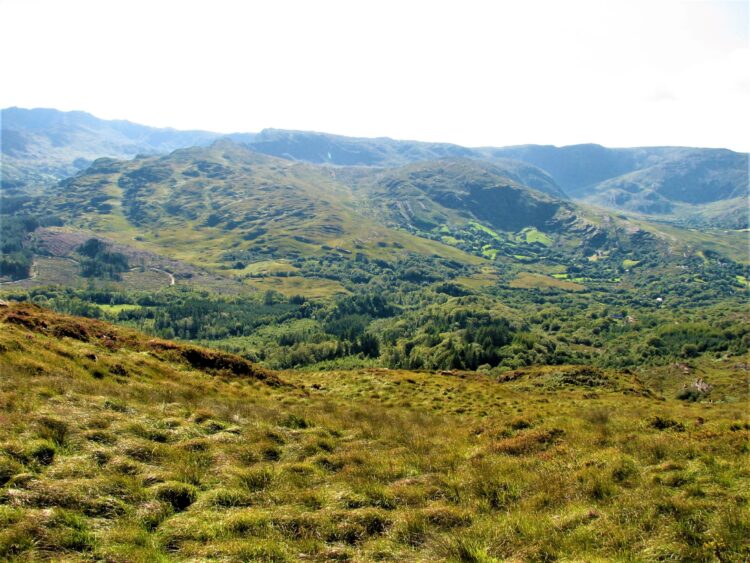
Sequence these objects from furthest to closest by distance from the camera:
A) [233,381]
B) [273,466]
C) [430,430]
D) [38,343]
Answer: [233,381] < [38,343] < [430,430] < [273,466]

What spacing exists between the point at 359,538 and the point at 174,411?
1265 cm

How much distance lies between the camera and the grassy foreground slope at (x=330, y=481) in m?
10.4

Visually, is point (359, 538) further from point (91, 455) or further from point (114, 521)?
point (91, 455)

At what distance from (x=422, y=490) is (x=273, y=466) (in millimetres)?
5540

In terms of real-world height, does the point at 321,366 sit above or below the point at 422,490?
below

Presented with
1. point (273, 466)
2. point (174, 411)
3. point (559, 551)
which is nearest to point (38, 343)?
point (174, 411)

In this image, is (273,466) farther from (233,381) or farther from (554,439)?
(233,381)

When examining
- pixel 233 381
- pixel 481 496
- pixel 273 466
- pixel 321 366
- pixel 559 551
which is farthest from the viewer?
pixel 321 366

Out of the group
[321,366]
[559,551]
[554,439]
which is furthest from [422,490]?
[321,366]

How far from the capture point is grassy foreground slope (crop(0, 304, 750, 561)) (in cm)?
1036

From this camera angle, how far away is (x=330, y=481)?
14.6m

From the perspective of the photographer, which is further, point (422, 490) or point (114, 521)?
point (422, 490)

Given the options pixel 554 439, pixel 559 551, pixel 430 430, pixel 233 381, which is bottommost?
pixel 233 381

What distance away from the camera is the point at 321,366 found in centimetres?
13700
